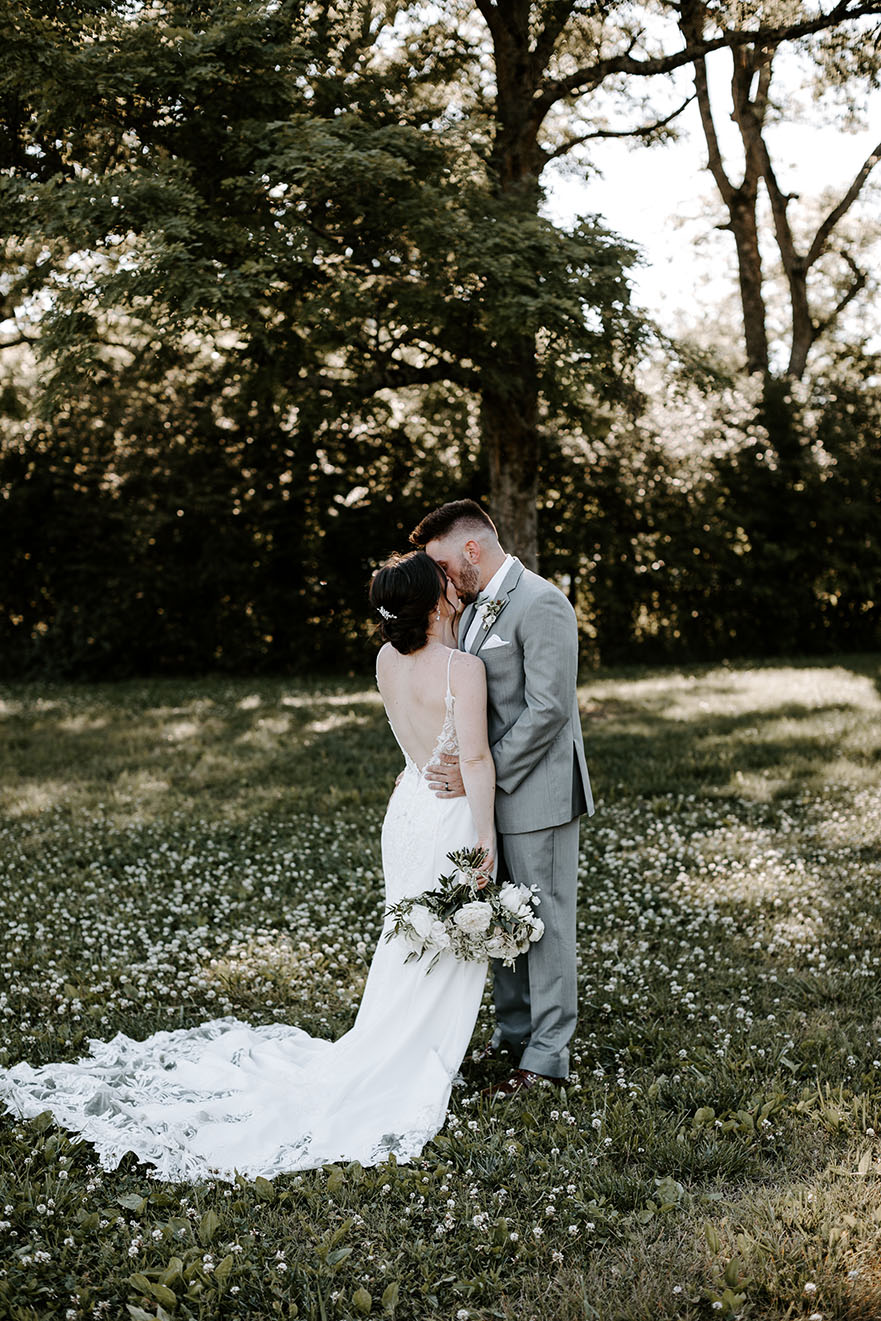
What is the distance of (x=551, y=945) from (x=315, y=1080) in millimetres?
1086

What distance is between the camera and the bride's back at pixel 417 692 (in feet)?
13.5

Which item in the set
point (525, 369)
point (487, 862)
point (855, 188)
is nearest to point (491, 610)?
point (487, 862)

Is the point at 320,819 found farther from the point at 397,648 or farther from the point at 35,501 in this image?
the point at 35,501

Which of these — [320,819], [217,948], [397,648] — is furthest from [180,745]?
[397,648]

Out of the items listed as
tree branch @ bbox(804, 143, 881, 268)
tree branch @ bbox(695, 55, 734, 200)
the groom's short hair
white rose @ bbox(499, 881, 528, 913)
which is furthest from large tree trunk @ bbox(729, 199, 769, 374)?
white rose @ bbox(499, 881, 528, 913)

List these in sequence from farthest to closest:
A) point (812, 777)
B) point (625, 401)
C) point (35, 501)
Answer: point (35, 501) < point (625, 401) < point (812, 777)

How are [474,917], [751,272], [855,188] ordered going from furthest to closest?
[751,272], [855,188], [474,917]

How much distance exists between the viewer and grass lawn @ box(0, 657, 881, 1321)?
3111 millimetres

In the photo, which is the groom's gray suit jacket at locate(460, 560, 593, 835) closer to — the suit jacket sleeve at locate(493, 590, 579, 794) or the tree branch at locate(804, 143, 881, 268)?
the suit jacket sleeve at locate(493, 590, 579, 794)

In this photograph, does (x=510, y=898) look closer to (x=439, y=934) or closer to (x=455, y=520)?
(x=439, y=934)

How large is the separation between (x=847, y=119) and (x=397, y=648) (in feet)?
58.7

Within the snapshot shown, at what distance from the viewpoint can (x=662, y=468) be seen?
1653cm

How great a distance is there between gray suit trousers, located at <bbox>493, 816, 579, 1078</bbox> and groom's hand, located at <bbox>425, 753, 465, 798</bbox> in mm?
321

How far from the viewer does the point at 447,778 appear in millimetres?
4227
